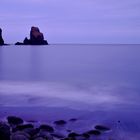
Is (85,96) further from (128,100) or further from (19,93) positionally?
(19,93)

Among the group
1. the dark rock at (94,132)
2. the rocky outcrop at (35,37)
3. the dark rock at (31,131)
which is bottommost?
the dark rock at (94,132)

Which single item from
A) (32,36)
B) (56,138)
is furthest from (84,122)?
(32,36)

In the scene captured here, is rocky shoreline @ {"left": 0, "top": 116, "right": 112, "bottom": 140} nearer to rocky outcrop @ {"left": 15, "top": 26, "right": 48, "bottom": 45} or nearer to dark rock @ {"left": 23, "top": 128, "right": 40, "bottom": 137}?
dark rock @ {"left": 23, "top": 128, "right": 40, "bottom": 137}

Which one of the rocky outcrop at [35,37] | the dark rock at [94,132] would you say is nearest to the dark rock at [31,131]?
the dark rock at [94,132]

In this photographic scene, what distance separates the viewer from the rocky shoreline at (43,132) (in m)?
10.7

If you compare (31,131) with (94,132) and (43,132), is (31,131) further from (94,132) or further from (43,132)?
(94,132)

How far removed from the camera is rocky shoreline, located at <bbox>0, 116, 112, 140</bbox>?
10719mm

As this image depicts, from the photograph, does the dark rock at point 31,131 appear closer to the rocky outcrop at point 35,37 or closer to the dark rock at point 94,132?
the dark rock at point 94,132

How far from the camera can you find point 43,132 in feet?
41.8

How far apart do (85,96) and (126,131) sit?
10686 millimetres

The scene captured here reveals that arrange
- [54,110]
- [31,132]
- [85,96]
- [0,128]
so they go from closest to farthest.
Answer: [0,128] → [31,132] → [54,110] → [85,96]

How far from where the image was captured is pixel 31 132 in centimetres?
1241

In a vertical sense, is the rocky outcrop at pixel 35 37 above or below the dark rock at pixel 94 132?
above

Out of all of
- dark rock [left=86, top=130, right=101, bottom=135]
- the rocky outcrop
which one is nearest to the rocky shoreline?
dark rock [left=86, top=130, right=101, bottom=135]
